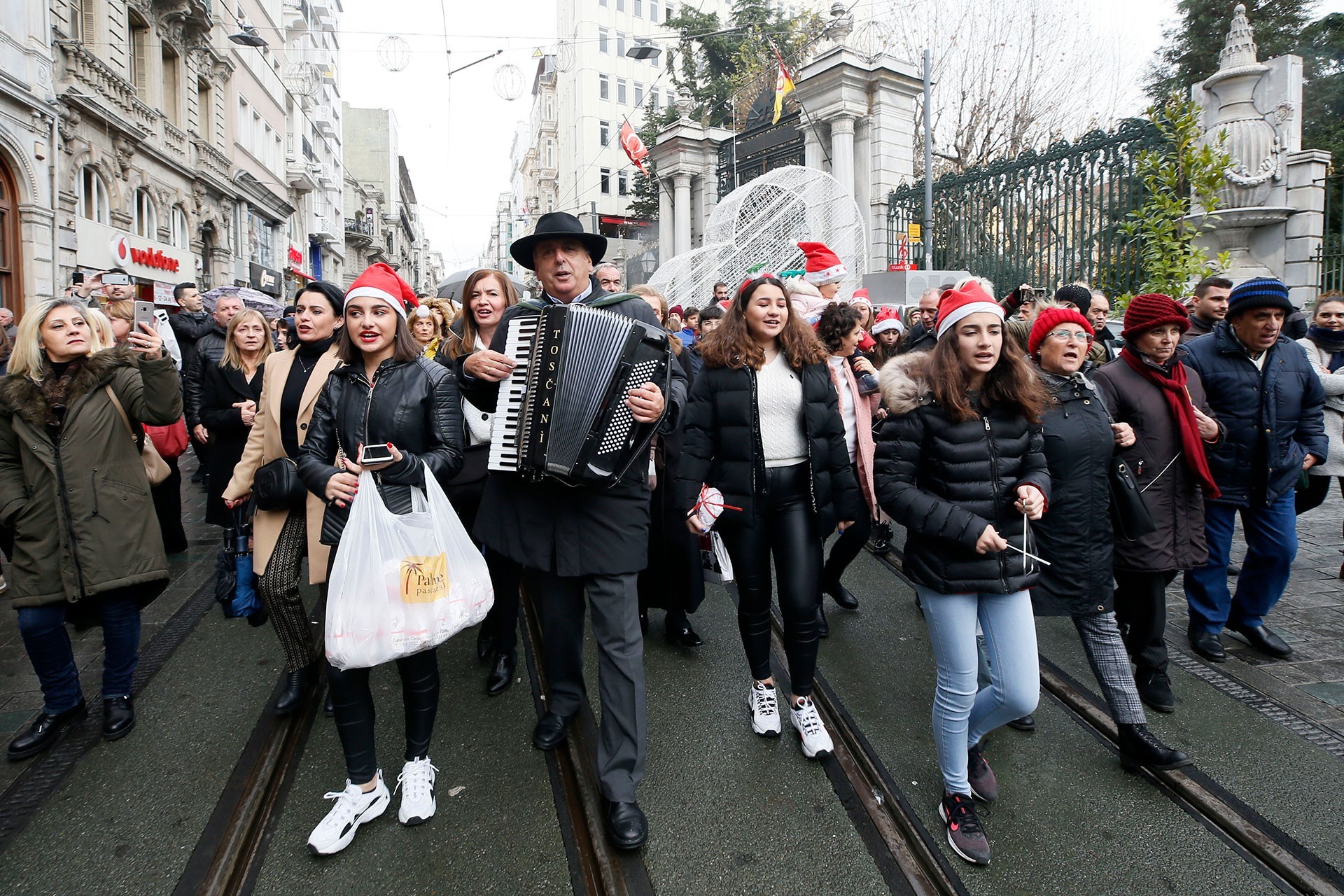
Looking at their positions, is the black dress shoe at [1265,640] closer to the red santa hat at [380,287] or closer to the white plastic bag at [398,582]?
the white plastic bag at [398,582]

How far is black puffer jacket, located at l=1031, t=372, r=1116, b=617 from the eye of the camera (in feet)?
11.1

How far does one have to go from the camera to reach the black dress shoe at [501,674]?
4121mm

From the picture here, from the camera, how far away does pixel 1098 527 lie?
343cm

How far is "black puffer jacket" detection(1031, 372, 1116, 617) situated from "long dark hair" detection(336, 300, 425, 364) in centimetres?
269

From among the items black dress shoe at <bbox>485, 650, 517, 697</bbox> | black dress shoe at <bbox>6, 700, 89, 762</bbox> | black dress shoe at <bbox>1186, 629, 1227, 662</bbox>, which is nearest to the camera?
black dress shoe at <bbox>6, 700, 89, 762</bbox>

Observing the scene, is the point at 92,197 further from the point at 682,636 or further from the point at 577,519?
the point at 577,519

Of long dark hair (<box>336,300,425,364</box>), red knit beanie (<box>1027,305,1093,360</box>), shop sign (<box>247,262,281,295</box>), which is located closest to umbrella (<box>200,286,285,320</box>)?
long dark hair (<box>336,300,425,364</box>)

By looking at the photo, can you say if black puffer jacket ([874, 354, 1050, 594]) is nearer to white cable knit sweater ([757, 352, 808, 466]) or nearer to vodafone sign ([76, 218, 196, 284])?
white cable knit sweater ([757, 352, 808, 466])

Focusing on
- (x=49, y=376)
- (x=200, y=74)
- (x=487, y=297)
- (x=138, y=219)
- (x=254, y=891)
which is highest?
(x=200, y=74)

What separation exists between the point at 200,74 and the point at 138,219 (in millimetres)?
7706

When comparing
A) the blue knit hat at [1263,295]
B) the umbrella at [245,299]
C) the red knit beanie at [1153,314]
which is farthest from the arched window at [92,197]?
the blue knit hat at [1263,295]

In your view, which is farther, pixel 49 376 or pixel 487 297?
pixel 487 297

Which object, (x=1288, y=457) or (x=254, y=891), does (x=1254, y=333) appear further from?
(x=254, y=891)

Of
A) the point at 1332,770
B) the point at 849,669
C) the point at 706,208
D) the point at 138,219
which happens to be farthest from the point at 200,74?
the point at 1332,770
